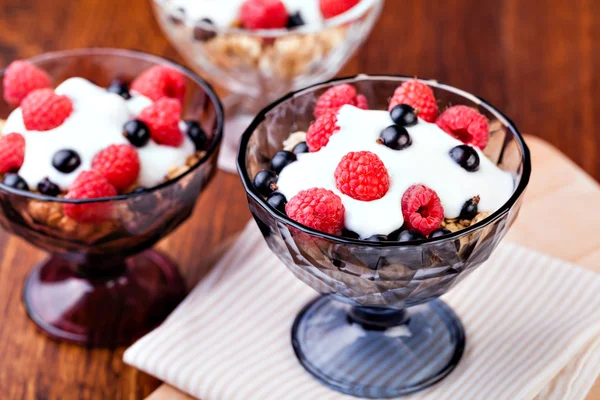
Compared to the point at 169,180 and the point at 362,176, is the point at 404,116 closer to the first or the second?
the point at 362,176

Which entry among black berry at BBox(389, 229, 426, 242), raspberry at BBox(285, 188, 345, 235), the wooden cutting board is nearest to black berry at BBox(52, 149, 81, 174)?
raspberry at BBox(285, 188, 345, 235)

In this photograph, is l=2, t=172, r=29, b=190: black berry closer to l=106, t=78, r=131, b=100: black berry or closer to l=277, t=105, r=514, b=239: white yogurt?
l=106, t=78, r=131, b=100: black berry

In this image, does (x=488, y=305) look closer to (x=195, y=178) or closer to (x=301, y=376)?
(x=301, y=376)

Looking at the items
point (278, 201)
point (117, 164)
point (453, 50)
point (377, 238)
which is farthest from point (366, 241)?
point (453, 50)

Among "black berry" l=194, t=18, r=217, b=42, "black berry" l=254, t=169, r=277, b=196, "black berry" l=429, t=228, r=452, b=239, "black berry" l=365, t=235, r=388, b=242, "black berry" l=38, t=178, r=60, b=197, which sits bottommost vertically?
"black berry" l=194, t=18, r=217, b=42

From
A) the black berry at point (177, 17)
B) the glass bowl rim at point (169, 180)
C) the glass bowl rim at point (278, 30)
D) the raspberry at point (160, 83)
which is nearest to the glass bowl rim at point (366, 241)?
the glass bowl rim at point (169, 180)
